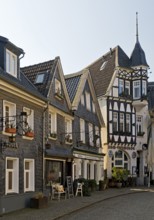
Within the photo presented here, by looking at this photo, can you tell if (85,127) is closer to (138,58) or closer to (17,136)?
(138,58)

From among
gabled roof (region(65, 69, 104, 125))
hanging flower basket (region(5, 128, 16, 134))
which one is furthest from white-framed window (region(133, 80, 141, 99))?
hanging flower basket (region(5, 128, 16, 134))

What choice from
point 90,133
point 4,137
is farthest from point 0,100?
point 90,133

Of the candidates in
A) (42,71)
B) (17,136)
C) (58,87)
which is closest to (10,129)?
(17,136)

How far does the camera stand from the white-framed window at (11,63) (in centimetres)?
1996

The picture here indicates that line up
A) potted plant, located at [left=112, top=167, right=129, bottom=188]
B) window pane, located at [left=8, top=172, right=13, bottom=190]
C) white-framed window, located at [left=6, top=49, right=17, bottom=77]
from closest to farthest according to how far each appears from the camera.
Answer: window pane, located at [left=8, top=172, right=13, bottom=190] < white-framed window, located at [left=6, top=49, right=17, bottom=77] < potted plant, located at [left=112, top=167, right=129, bottom=188]

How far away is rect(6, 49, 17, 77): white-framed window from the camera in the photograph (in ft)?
65.5

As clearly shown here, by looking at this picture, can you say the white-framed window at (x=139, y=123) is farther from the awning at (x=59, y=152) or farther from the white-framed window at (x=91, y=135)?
the awning at (x=59, y=152)

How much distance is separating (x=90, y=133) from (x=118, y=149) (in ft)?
25.2

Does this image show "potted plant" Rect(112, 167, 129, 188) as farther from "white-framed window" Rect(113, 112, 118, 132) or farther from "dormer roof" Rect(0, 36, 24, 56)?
"dormer roof" Rect(0, 36, 24, 56)

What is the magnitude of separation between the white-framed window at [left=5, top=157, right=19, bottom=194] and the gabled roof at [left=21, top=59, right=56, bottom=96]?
18.4ft

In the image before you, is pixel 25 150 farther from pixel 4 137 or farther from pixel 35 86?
pixel 35 86

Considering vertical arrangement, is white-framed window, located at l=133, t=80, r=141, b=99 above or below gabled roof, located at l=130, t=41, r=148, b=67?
below

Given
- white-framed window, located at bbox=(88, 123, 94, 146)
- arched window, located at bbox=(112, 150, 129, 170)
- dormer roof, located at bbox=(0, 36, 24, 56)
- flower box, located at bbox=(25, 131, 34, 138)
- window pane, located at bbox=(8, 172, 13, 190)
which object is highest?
dormer roof, located at bbox=(0, 36, 24, 56)

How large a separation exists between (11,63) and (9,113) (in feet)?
8.74
